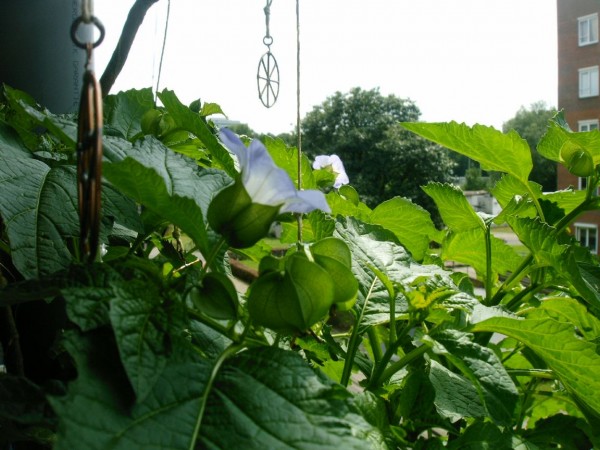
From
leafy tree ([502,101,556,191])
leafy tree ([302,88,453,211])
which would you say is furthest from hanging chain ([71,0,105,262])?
leafy tree ([502,101,556,191])

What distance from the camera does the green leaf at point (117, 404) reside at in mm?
216

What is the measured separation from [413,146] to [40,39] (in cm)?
1374

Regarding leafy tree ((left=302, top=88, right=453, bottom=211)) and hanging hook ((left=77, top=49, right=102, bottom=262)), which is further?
leafy tree ((left=302, top=88, right=453, bottom=211))

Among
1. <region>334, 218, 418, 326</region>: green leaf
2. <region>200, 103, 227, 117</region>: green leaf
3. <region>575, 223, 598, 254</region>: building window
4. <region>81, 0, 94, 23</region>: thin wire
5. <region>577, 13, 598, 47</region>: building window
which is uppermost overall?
<region>577, 13, 598, 47</region>: building window

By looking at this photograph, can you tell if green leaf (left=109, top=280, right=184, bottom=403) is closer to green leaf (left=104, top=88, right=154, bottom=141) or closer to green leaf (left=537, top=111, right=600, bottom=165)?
green leaf (left=104, top=88, right=154, bottom=141)

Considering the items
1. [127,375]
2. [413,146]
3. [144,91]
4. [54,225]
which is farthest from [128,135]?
[413,146]

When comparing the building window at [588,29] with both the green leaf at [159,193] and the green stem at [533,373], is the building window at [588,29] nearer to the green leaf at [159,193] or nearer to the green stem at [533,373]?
the green stem at [533,373]

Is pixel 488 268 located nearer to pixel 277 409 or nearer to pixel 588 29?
pixel 277 409

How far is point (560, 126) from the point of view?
0.54 metres

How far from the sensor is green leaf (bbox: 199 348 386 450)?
24 centimetres

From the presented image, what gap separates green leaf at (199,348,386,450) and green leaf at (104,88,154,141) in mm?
303

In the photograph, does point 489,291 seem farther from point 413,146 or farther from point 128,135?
point 413,146

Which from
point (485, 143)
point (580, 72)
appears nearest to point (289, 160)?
point (485, 143)

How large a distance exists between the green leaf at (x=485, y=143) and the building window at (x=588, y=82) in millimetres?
13896
